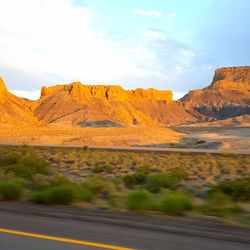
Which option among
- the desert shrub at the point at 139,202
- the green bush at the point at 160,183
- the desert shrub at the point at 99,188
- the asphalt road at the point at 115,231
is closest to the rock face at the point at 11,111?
the green bush at the point at 160,183

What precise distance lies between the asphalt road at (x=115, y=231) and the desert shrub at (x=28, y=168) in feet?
46.2

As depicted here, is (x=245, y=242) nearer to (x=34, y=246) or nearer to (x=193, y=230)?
(x=193, y=230)

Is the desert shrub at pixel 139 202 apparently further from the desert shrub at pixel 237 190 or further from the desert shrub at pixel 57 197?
the desert shrub at pixel 237 190

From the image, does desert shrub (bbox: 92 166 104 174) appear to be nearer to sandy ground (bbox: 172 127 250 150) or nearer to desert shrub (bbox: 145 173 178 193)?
desert shrub (bbox: 145 173 178 193)

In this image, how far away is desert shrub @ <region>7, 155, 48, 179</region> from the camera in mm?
24266

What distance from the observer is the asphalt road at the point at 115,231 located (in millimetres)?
A: 7039

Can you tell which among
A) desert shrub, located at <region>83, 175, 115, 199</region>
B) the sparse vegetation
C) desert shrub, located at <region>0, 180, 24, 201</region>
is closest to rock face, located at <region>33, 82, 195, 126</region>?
the sparse vegetation

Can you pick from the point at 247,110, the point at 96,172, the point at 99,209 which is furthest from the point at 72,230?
the point at 247,110

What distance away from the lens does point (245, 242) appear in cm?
736

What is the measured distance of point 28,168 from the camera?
1018 inches

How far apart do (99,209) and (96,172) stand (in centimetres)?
1802

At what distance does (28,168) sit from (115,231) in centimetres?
1862

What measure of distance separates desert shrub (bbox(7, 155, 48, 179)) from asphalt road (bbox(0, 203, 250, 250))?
46.2 feet

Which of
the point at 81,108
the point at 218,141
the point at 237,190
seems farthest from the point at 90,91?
the point at 237,190
